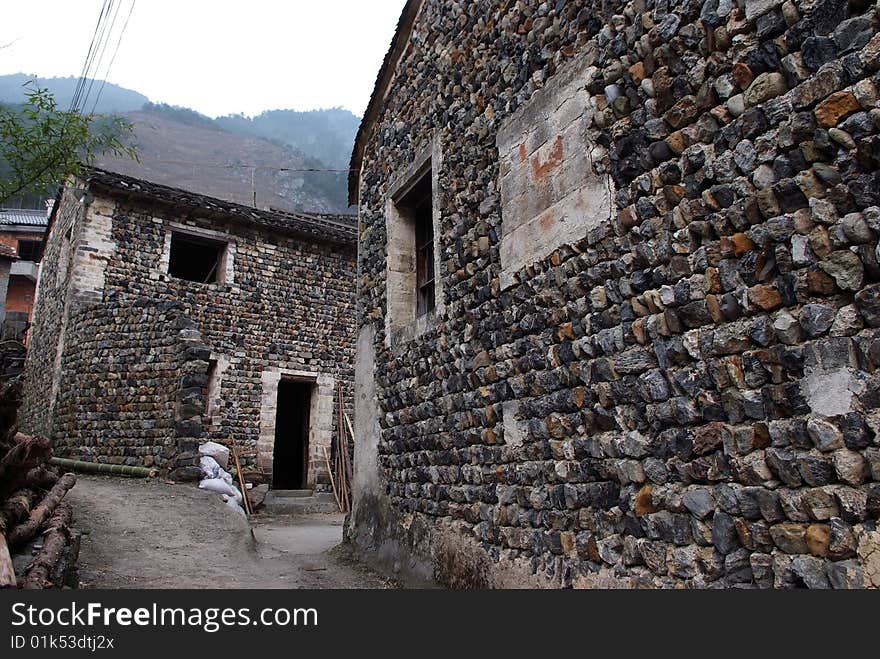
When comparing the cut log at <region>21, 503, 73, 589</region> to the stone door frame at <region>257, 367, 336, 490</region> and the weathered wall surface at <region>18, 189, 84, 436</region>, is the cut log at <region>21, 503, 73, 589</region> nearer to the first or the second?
the stone door frame at <region>257, 367, 336, 490</region>

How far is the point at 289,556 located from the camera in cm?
646

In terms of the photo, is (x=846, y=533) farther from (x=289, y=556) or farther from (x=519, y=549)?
(x=289, y=556)

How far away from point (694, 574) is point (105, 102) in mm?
101263

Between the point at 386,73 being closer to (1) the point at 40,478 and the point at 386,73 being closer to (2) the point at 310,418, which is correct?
(1) the point at 40,478

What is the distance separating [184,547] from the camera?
5.79m

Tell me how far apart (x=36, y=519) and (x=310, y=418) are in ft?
28.7

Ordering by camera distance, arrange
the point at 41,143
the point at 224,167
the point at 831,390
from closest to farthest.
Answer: the point at 831,390
the point at 41,143
the point at 224,167

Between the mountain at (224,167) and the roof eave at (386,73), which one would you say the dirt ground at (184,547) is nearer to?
the roof eave at (386,73)

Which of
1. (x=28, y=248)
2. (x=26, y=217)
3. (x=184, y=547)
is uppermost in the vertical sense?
(x=26, y=217)

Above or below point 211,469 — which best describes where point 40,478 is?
below

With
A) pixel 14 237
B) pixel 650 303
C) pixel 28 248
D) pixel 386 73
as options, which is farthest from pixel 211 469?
pixel 14 237

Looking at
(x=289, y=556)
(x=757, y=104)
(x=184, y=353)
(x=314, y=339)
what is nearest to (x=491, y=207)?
(x=757, y=104)

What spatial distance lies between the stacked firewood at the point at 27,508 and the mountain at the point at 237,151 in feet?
105

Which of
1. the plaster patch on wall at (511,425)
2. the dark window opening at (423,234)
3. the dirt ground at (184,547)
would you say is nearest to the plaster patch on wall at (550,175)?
the plaster patch on wall at (511,425)
